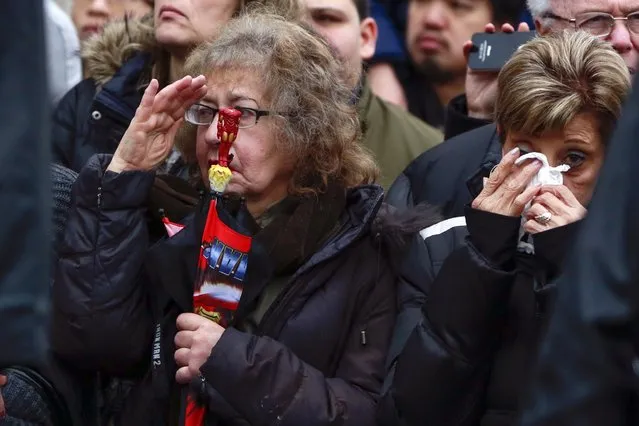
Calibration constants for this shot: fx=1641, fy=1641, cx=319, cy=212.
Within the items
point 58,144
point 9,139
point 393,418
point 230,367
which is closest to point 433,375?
point 393,418

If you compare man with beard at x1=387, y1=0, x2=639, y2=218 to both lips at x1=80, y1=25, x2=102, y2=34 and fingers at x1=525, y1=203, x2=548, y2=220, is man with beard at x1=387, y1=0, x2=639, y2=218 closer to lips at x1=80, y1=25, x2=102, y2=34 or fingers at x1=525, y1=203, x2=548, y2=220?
fingers at x1=525, y1=203, x2=548, y2=220

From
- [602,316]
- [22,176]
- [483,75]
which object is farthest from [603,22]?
[22,176]

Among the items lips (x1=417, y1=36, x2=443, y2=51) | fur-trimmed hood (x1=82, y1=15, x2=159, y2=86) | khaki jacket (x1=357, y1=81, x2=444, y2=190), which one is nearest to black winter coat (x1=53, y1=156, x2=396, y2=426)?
fur-trimmed hood (x1=82, y1=15, x2=159, y2=86)

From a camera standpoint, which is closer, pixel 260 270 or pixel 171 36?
pixel 260 270

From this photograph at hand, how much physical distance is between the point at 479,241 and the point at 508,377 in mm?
357

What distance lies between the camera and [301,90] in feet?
15.2

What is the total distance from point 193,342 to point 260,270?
0.27 meters

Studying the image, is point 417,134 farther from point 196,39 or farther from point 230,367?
point 230,367

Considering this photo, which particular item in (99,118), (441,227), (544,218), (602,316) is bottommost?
(99,118)

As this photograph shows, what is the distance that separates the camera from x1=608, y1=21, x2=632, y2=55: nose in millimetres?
4855

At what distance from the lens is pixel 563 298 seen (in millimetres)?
2705

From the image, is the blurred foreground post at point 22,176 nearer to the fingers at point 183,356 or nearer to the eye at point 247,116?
the fingers at point 183,356

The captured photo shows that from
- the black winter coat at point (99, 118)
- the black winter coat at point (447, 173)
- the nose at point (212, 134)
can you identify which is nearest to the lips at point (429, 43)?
the black winter coat at point (99, 118)

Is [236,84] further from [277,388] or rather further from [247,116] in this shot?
[277,388]
